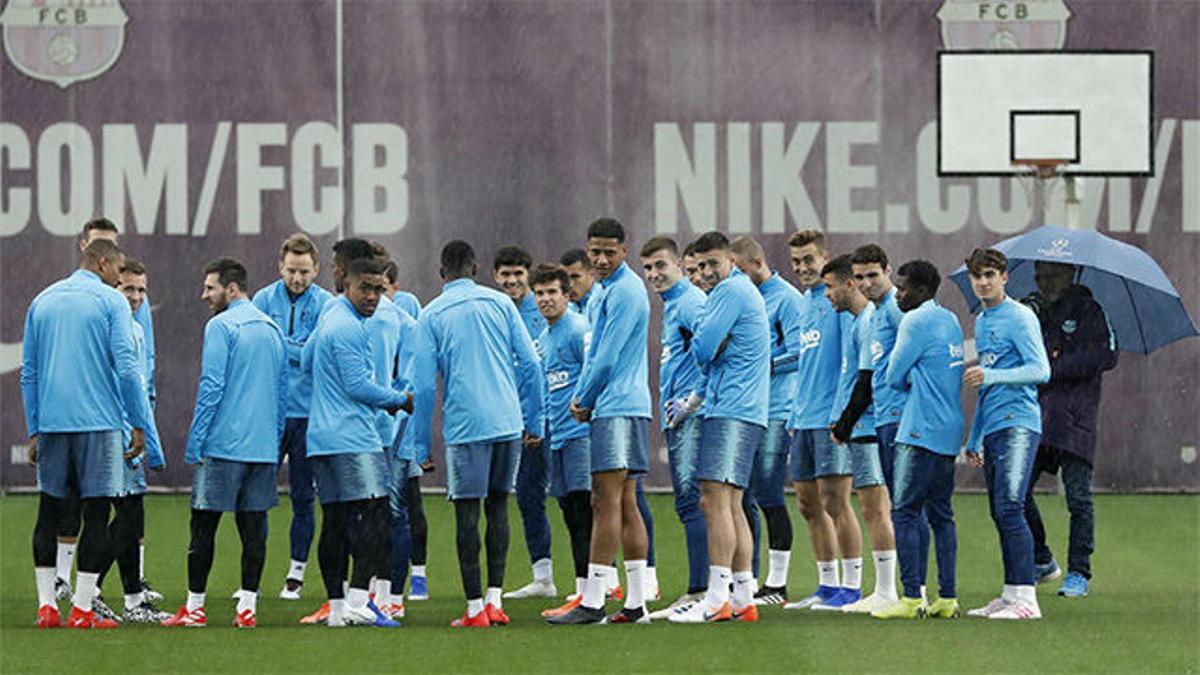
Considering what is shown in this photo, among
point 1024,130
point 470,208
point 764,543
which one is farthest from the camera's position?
point 470,208

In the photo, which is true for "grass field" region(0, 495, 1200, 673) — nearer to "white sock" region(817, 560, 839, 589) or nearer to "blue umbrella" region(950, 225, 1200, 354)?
"white sock" region(817, 560, 839, 589)

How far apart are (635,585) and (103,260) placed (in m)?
3.04

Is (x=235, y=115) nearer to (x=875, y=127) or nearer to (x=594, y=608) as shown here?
(x=875, y=127)

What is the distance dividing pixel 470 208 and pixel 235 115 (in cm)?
220

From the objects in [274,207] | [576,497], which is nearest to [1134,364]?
[274,207]

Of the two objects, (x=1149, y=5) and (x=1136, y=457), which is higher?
(x=1149, y=5)

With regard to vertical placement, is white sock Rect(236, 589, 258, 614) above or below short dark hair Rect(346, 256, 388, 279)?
below

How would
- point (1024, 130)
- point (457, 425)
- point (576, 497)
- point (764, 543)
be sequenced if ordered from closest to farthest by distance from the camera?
point (457, 425) → point (576, 497) → point (764, 543) → point (1024, 130)

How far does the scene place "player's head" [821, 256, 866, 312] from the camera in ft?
39.6

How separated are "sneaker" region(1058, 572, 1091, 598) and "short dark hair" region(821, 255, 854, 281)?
220cm

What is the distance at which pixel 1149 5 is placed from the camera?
19.8 meters

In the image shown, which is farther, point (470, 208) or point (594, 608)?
point (470, 208)

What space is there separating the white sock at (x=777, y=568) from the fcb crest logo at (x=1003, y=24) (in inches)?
334

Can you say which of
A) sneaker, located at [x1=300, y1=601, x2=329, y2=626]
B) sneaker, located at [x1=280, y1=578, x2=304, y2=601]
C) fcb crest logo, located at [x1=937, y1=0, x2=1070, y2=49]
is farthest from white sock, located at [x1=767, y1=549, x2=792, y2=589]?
fcb crest logo, located at [x1=937, y1=0, x2=1070, y2=49]
